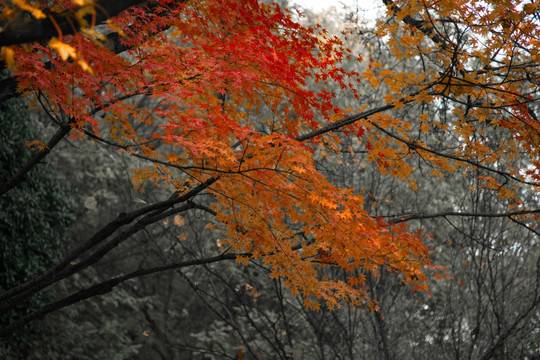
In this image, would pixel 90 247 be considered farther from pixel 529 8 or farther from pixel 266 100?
pixel 529 8

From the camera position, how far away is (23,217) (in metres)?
7.41

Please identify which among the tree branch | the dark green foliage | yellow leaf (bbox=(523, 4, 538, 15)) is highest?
the dark green foliage

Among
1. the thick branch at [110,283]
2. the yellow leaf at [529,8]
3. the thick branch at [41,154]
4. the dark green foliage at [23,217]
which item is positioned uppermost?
the dark green foliage at [23,217]

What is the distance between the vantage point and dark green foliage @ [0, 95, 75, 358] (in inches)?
277

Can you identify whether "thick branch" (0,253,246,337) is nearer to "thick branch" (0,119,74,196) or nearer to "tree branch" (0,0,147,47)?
"thick branch" (0,119,74,196)

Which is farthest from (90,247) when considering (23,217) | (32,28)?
(23,217)

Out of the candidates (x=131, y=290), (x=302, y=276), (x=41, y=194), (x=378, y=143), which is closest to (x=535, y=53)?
(x=378, y=143)

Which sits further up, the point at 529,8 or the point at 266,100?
the point at 266,100

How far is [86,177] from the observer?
37.7 ft

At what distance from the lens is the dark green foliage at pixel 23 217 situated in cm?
703

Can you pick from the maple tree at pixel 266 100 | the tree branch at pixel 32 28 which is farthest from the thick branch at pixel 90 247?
the tree branch at pixel 32 28

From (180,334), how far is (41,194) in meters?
5.13

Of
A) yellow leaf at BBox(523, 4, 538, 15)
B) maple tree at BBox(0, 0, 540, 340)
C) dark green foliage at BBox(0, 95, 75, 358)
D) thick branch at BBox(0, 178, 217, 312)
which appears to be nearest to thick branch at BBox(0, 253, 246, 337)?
maple tree at BBox(0, 0, 540, 340)

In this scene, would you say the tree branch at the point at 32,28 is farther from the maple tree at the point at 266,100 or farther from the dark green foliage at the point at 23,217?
the dark green foliage at the point at 23,217
